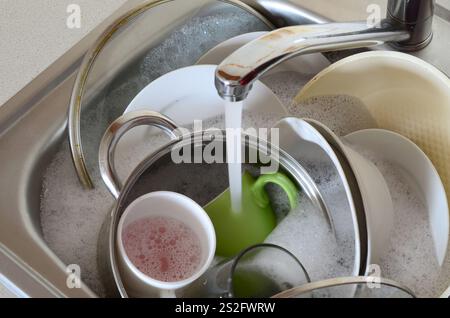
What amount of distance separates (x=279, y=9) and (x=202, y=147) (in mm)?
216

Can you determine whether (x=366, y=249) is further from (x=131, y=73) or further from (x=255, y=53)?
(x=131, y=73)

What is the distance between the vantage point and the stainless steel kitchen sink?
23.5 inches

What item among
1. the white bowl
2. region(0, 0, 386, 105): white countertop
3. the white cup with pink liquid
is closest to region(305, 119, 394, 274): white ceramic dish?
the white bowl

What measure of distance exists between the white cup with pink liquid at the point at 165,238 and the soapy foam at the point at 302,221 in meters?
0.07

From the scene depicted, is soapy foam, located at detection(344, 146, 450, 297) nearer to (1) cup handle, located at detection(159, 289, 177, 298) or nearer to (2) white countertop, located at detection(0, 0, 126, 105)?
(1) cup handle, located at detection(159, 289, 177, 298)

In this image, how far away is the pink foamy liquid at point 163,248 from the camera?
1.98ft

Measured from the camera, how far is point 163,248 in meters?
0.61

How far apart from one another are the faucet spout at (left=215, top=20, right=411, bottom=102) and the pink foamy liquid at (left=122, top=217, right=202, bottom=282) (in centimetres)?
13

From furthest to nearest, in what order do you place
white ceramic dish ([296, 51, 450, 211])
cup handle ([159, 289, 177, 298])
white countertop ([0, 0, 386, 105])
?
white countertop ([0, 0, 386, 105]) < white ceramic dish ([296, 51, 450, 211]) < cup handle ([159, 289, 177, 298])

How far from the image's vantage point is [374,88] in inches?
28.9

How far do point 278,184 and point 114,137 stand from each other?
151 millimetres

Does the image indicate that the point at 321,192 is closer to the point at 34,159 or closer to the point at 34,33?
the point at 34,159

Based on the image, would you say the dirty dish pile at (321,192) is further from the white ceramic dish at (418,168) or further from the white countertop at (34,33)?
the white countertop at (34,33)

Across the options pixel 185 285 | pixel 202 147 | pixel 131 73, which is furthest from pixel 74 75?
pixel 185 285
